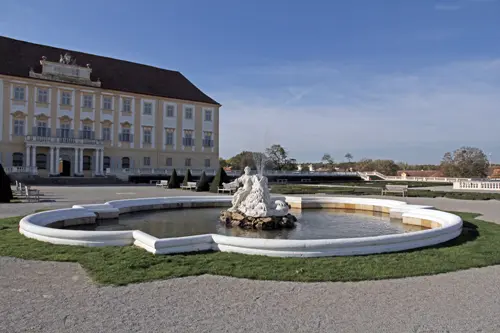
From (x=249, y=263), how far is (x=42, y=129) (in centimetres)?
4246

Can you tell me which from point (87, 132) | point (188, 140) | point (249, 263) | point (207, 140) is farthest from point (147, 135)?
point (249, 263)

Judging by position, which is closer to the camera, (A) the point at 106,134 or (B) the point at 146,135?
(A) the point at 106,134

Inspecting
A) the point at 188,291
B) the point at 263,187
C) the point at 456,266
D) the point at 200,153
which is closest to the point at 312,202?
the point at 263,187

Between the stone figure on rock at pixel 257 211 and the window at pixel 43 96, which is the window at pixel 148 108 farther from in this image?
the stone figure on rock at pixel 257 211

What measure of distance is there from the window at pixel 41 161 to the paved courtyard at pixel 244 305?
3986 cm

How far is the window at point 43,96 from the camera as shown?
138 ft

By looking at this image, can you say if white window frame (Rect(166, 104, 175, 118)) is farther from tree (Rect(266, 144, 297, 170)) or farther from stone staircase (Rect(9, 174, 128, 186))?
tree (Rect(266, 144, 297, 170))

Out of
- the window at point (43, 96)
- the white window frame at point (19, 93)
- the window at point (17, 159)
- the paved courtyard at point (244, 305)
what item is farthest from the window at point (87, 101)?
the paved courtyard at point (244, 305)

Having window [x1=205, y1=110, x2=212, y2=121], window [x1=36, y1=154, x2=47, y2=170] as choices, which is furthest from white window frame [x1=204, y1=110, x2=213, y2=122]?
window [x1=36, y1=154, x2=47, y2=170]

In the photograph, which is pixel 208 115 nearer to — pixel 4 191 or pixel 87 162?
pixel 87 162

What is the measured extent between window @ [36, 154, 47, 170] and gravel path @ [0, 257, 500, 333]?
3987cm

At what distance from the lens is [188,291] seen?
4.89 m

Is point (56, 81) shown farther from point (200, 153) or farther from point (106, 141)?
point (200, 153)

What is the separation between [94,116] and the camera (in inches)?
1785
